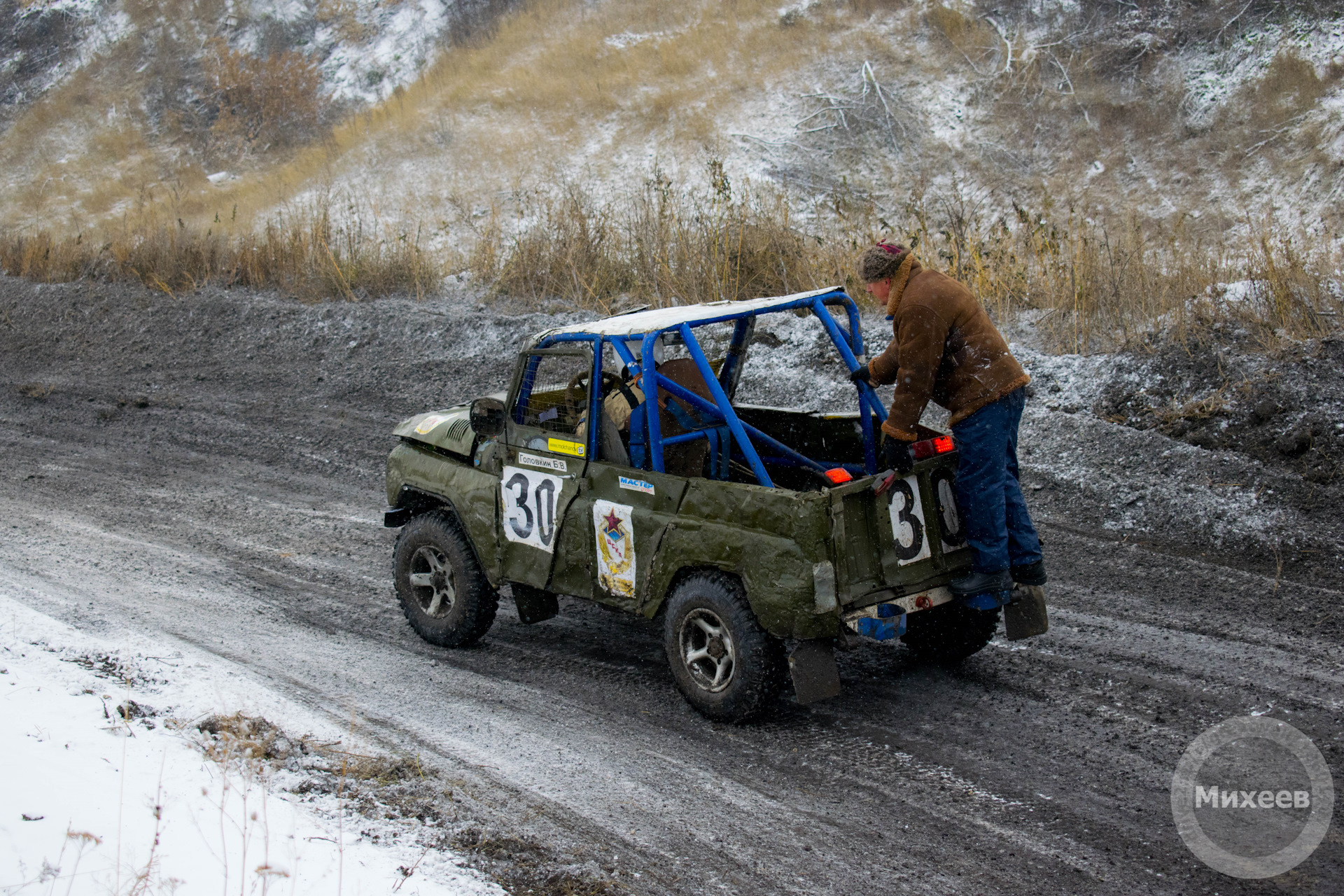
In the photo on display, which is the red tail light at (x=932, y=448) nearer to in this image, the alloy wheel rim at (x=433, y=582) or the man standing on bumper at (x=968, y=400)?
the man standing on bumper at (x=968, y=400)

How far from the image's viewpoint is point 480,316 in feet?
44.5

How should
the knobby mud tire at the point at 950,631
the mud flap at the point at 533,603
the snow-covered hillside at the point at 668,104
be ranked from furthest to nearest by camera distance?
the snow-covered hillside at the point at 668,104 → the mud flap at the point at 533,603 → the knobby mud tire at the point at 950,631

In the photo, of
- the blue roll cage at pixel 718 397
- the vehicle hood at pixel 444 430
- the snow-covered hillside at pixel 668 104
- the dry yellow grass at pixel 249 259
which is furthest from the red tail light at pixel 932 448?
the snow-covered hillside at pixel 668 104

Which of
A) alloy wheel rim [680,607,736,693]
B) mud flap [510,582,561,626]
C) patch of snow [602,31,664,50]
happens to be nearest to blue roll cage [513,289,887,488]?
alloy wheel rim [680,607,736,693]

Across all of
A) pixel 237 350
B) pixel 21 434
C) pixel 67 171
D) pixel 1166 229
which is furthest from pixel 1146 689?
pixel 67 171

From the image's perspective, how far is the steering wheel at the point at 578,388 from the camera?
5641 millimetres

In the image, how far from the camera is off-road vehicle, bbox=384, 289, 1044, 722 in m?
4.68

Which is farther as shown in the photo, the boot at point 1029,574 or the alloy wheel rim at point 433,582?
the alloy wheel rim at point 433,582

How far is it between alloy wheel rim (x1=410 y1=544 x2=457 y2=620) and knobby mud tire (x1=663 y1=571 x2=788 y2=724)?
174cm

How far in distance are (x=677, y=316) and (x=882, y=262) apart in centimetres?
105

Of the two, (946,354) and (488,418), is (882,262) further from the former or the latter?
(488,418)

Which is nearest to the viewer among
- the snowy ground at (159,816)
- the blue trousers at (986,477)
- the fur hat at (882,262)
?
the snowy ground at (159,816)

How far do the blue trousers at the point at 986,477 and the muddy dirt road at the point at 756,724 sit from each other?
830 millimetres

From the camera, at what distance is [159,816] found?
3670mm
